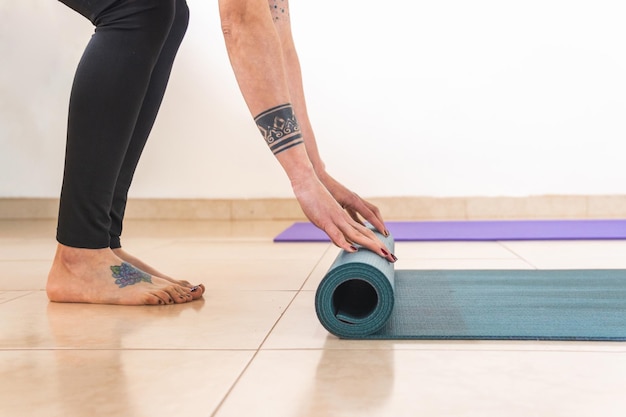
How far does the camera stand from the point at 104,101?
1.38 m

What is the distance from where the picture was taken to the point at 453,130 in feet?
12.3

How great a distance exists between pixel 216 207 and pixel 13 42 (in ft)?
4.76

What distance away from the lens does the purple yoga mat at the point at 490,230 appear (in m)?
2.69

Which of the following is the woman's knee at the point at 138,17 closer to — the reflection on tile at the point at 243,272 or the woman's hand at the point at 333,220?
the woman's hand at the point at 333,220

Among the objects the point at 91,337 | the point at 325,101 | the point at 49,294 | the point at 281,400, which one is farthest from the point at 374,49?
the point at 281,400

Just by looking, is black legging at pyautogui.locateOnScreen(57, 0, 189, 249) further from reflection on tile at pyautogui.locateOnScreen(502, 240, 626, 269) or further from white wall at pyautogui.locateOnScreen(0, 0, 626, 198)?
white wall at pyautogui.locateOnScreen(0, 0, 626, 198)

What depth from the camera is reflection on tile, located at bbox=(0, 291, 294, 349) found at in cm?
110

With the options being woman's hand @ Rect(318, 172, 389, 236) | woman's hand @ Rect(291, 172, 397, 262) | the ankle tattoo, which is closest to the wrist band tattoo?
woman's hand @ Rect(291, 172, 397, 262)

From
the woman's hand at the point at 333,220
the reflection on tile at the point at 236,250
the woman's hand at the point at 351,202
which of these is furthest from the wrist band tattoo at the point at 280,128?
the reflection on tile at the point at 236,250

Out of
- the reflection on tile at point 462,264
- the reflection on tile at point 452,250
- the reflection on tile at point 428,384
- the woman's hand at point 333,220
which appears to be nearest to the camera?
the reflection on tile at point 428,384

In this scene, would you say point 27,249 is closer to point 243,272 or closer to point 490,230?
point 243,272

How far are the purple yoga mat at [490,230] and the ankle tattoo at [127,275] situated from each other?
4.12ft

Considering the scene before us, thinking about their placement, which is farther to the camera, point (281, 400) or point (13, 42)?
point (13, 42)

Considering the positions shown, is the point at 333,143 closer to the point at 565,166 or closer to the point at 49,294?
the point at 565,166
